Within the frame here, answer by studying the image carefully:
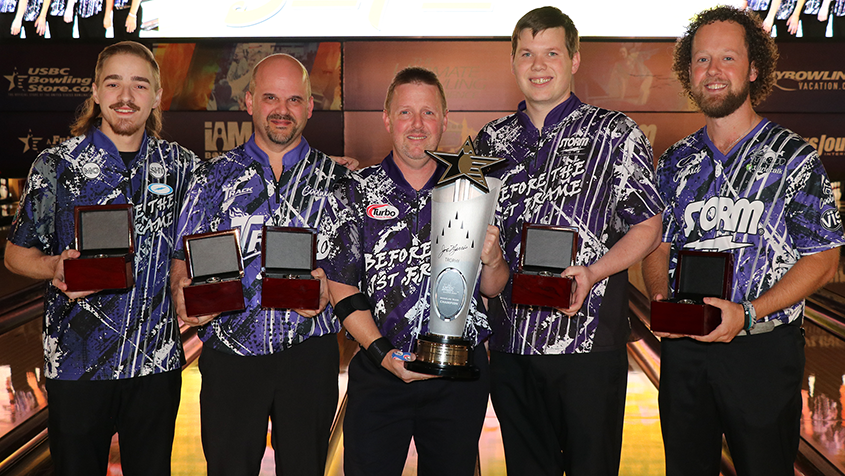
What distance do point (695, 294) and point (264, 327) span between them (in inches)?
49.5

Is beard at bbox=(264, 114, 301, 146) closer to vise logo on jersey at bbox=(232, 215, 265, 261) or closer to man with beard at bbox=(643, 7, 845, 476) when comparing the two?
vise logo on jersey at bbox=(232, 215, 265, 261)

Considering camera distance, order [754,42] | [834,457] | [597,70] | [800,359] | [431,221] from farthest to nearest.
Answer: [597,70] → [834,457] → [754,42] → [800,359] → [431,221]

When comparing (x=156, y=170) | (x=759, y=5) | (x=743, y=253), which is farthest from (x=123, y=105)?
(x=759, y=5)

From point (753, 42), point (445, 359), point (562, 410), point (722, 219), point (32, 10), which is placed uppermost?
point (32, 10)

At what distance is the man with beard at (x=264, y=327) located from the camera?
6.37ft

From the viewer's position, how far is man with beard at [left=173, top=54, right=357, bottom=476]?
194 centimetres

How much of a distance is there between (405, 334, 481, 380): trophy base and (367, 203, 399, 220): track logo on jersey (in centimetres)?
37

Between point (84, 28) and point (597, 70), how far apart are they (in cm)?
612

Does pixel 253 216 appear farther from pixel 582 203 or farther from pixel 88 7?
pixel 88 7

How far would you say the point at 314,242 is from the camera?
6.18 feet

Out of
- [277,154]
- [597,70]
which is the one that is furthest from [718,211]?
[597,70]

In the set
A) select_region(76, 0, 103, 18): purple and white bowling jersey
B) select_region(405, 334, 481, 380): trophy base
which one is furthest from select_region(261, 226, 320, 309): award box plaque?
select_region(76, 0, 103, 18): purple and white bowling jersey

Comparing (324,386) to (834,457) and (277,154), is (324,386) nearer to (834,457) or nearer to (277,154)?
(277,154)

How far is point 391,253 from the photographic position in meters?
1.84
